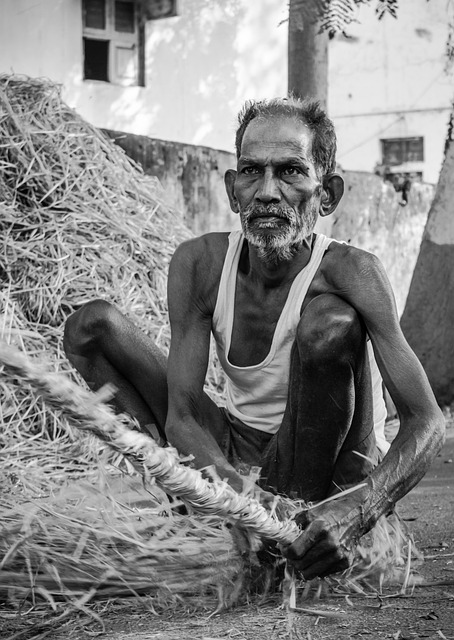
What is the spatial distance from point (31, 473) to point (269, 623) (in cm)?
186

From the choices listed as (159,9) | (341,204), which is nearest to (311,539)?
(341,204)

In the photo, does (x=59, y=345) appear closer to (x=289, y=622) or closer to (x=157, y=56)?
(x=289, y=622)

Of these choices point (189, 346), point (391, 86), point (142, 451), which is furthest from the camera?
point (391, 86)

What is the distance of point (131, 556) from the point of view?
97.7 inches

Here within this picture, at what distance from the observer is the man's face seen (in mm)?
2830

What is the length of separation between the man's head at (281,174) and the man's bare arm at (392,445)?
0.57 feet

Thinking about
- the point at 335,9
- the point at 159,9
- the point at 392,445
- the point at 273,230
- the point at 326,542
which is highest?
the point at 159,9

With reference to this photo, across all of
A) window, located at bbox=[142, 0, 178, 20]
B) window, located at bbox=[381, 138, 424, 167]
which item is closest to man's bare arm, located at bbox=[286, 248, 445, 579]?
window, located at bbox=[142, 0, 178, 20]

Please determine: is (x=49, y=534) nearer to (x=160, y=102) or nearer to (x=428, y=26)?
(x=160, y=102)

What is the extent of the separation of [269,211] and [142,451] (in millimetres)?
981

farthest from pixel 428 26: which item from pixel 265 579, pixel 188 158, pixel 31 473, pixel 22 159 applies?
pixel 265 579

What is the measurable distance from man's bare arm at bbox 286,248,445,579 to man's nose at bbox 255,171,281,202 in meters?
0.24

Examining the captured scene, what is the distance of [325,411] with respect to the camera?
2.64 meters

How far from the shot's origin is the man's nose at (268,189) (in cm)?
282
